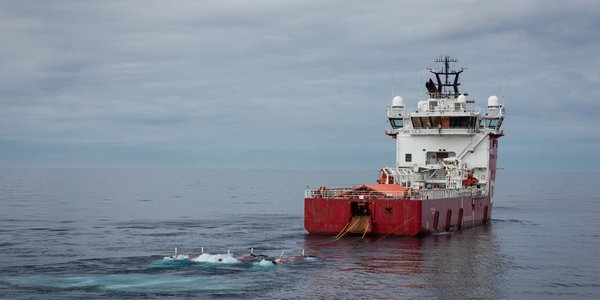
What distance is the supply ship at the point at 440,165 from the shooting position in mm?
57250

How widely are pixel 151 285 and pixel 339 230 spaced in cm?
2051

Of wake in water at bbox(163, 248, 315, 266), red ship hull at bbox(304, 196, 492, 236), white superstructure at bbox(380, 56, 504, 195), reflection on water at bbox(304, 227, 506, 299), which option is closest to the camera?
reflection on water at bbox(304, 227, 506, 299)

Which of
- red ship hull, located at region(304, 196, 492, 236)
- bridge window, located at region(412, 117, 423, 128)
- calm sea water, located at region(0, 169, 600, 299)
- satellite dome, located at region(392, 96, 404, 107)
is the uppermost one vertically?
satellite dome, located at region(392, 96, 404, 107)

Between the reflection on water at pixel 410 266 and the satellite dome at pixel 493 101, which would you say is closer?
the reflection on water at pixel 410 266

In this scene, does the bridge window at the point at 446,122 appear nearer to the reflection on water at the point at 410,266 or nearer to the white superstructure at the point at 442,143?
the white superstructure at the point at 442,143

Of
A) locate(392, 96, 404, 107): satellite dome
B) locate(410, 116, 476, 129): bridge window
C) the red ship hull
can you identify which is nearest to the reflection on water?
the red ship hull

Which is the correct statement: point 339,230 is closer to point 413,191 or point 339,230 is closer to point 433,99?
point 413,191

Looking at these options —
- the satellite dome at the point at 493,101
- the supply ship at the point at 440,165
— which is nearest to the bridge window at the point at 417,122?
the supply ship at the point at 440,165

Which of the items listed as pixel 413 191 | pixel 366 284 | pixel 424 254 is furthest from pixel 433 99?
pixel 366 284

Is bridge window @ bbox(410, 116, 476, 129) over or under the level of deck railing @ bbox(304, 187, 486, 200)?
over

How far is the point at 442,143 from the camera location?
7062cm

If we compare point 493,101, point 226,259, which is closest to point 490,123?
point 493,101

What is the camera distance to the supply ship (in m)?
57.2

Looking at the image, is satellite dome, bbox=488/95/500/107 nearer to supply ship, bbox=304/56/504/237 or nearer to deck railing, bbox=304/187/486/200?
supply ship, bbox=304/56/504/237
